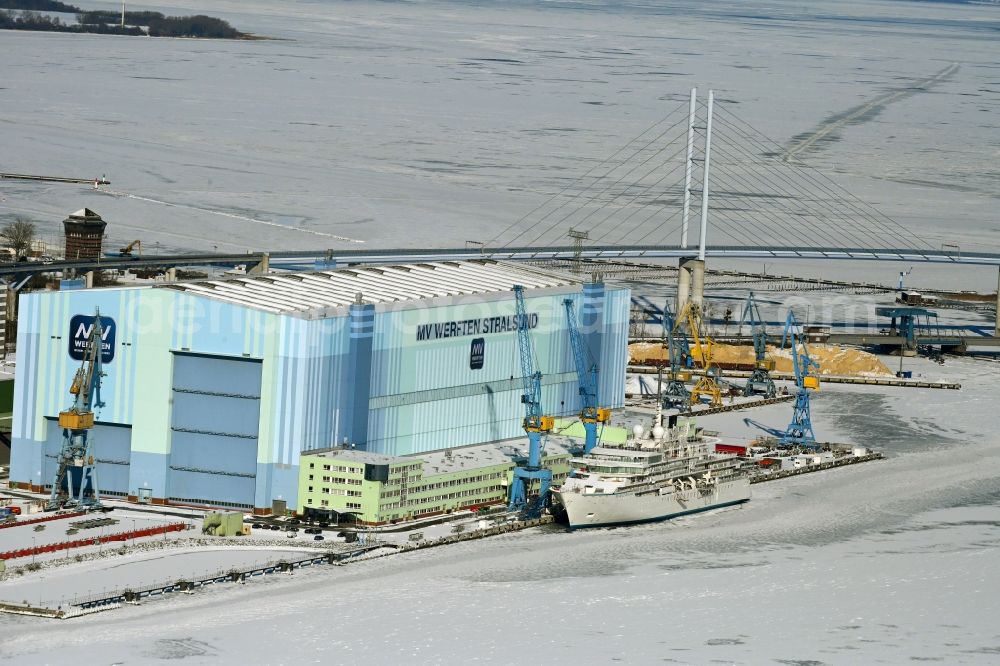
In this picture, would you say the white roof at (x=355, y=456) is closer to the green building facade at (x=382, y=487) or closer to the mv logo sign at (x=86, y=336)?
the green building facade at (x=382, y=487)

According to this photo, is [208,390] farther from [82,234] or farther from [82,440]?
[82,234]

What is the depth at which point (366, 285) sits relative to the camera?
191ft

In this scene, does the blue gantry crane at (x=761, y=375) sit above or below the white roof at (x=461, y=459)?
above

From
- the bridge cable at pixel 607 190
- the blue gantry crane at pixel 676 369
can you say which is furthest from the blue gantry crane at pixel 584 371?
the bridge cable at pixel 607 190

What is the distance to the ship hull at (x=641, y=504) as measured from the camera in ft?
168

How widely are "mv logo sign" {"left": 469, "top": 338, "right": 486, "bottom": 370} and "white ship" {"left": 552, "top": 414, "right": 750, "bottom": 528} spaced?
530 cm

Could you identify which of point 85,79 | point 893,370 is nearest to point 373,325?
point 893,370

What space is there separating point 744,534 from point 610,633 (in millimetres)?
11150

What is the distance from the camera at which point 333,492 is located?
167ft

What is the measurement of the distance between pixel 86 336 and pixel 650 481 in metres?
15.5

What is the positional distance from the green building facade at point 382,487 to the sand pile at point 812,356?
23.8 m

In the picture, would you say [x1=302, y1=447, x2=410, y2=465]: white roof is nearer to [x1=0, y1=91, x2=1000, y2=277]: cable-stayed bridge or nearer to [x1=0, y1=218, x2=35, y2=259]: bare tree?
[x1=0, y1=91, x2=1000, y2=277]: cable-stayed bridge

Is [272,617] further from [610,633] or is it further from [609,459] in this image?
[609,459]

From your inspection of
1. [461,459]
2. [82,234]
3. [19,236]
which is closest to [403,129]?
[19,236]
